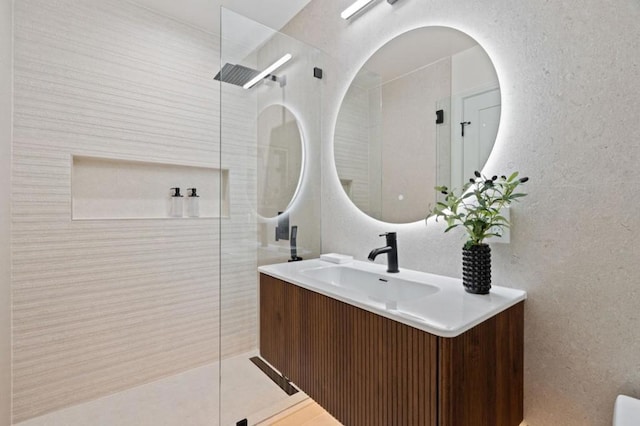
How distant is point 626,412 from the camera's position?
2.32ft

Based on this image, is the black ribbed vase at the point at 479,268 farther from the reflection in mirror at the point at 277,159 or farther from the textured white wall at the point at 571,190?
the reflection in mirror at the point at 277,159

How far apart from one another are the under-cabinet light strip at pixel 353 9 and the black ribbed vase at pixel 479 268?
132 centimetres

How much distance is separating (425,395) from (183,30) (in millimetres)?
2515

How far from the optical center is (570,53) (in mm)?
915

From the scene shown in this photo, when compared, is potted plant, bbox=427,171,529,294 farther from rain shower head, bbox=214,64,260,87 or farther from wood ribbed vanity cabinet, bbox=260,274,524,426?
rain shower head, bbox=214,64,260,87

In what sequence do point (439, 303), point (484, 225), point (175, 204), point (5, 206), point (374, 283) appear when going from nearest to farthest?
point (439, 303) → point (484, 225) → point (374, 283) → point (5, 206) → point (175, 204)

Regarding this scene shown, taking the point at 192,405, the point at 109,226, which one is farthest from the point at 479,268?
the point at 109,226

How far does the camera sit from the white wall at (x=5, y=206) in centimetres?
139

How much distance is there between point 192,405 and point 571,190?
2.09 m

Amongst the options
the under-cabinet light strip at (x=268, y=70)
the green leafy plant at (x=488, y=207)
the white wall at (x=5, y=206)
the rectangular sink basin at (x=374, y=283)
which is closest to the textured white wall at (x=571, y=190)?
the green leafy plant at (x=488, y=207)

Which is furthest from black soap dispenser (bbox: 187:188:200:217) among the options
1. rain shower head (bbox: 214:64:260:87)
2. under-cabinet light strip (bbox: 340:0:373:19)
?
under-cabinet light strip (bbox: 340:0:373:19)

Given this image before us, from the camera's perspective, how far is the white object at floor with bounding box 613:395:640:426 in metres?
0.68

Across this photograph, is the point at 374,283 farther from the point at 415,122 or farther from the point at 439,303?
the point at 415,122

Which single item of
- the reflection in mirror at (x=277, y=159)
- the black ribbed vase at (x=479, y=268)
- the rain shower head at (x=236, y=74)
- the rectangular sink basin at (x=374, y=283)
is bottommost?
the rectangular sink basin at (x=374, y=283)
